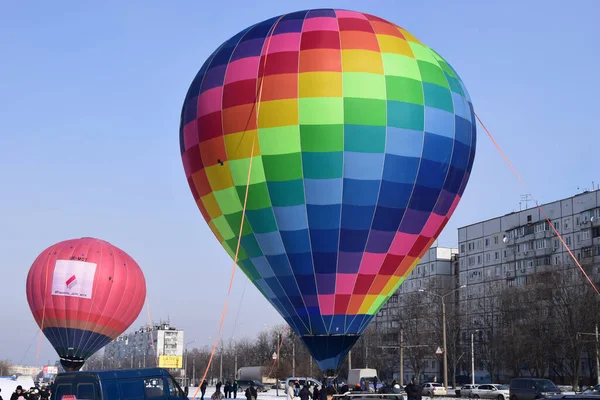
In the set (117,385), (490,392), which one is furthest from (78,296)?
(490,392)

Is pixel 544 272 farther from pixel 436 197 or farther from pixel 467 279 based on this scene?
pixel 436 197

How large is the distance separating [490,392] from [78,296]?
28367 millimetres

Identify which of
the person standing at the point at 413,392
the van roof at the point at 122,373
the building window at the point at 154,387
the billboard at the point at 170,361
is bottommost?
the billboard at the point at 170,361

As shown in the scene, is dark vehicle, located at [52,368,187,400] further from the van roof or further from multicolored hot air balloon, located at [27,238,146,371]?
multicolored hot air balloon, located at [27,238,146,371]

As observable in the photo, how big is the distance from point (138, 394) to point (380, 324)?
103872 millimetres

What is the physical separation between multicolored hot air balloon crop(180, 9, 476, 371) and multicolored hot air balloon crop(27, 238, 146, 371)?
2094 cm

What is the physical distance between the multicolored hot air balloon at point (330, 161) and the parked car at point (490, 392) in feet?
92.6

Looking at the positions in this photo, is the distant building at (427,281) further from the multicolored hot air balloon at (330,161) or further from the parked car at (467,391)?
the multicolored hot air balloon at (330,161)

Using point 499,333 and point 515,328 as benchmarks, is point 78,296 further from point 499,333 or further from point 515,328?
point 499,333

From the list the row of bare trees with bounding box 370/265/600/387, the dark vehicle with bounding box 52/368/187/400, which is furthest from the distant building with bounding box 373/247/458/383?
the dark vehicle with bounding box 52/368/187/400

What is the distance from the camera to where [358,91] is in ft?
81.7

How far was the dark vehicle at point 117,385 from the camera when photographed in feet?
61.8

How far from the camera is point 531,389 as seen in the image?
42.0 metres

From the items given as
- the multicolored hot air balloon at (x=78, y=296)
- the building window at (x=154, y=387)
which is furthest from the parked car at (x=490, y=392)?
the building window at (x=154, y=387)
